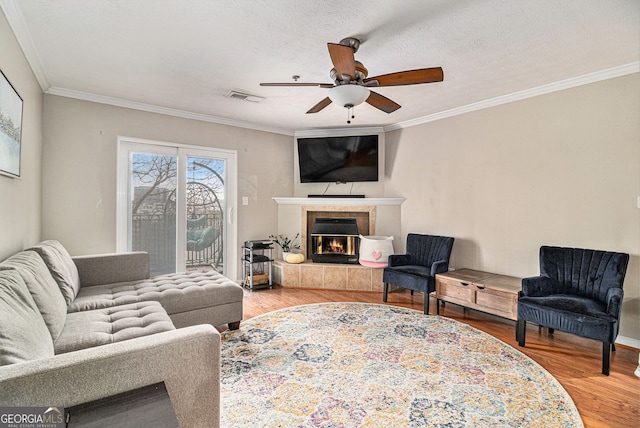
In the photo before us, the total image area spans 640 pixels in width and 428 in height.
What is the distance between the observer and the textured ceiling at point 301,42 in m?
2.06

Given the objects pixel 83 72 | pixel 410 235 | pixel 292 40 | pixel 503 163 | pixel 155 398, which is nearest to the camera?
pixel 155 398

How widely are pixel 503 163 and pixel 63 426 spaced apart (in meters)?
4.23

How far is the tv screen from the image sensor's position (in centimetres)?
507

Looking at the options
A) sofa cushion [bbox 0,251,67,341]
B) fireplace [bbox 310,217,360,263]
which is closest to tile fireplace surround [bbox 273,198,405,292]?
fireplace [bbox 310,217,360,263]

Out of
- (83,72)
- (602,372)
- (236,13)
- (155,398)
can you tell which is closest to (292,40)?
(236,13)

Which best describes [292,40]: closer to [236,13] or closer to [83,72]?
[236,13]

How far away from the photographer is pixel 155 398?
114 centimetres

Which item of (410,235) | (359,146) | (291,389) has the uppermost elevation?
(359,146)

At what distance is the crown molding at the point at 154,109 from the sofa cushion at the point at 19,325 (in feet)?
8.80

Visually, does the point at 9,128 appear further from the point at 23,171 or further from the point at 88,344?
the point at 88,344

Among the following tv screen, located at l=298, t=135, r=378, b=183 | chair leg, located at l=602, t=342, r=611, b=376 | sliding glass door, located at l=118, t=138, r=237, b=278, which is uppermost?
tv screen, located at l=298, t=135, r=378, b=183

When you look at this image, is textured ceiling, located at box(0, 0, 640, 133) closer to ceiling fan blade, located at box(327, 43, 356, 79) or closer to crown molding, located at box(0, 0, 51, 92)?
crown molding, located at box(0, 0, 51, 92)

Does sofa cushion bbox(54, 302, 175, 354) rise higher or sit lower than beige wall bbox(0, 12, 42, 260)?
lower

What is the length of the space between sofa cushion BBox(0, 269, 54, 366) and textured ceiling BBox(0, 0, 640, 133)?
1734 mm
